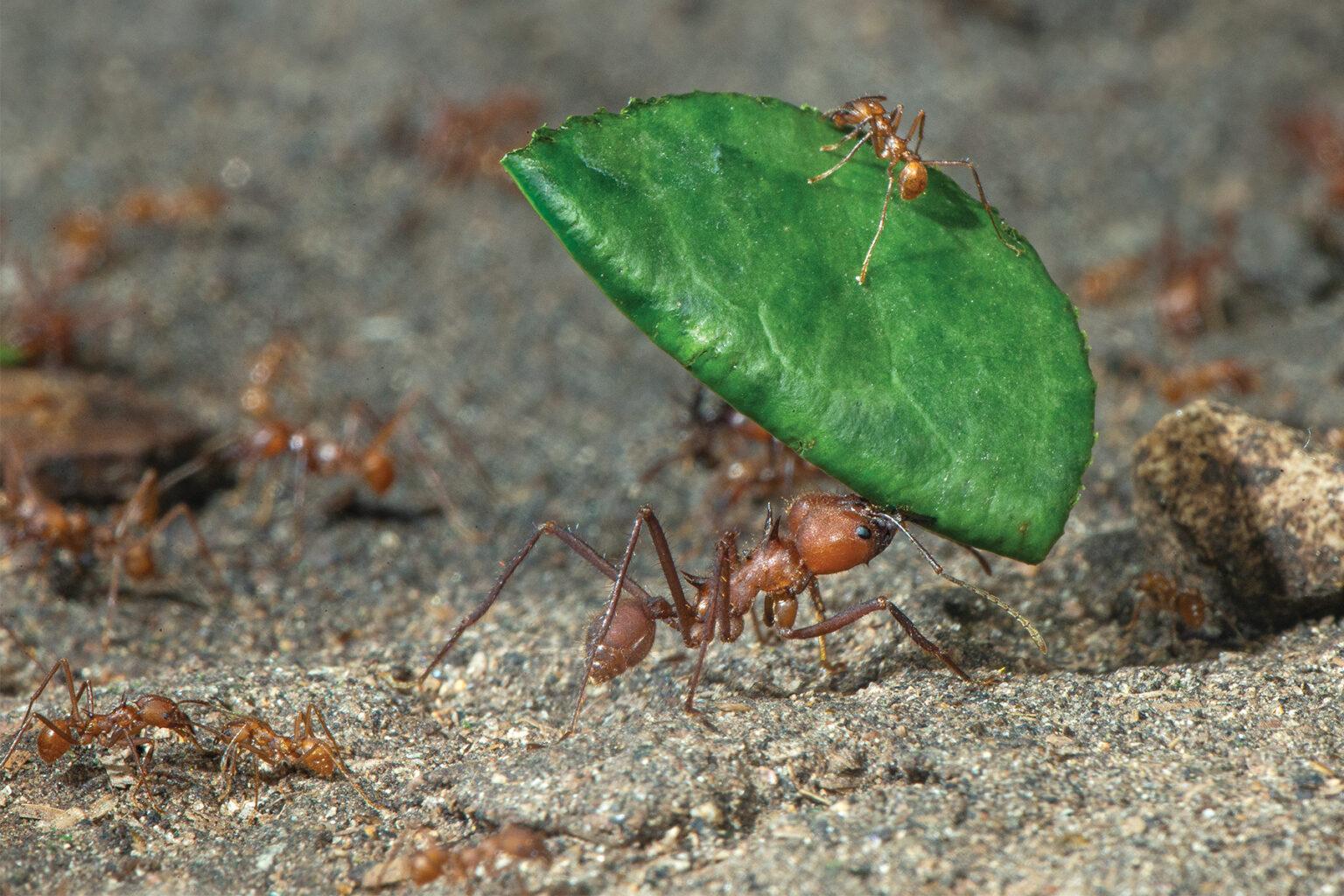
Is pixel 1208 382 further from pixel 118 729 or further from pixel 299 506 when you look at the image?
pixel 118 729

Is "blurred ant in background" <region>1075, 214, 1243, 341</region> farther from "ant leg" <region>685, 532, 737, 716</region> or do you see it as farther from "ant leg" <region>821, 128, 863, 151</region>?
"ant leg" <region>685, 532, 737, 716</region>

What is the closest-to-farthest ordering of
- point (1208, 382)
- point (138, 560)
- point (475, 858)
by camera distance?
1. point (475, 858)
2. point (138, 560)
3. point (1208, 382)

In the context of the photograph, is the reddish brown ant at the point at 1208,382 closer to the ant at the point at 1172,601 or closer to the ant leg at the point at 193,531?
the ant at the point at 1172,601

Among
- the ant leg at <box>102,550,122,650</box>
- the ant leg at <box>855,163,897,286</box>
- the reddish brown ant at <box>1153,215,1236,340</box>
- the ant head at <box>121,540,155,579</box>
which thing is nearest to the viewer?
the ant leg at <box>855,163,897,286</box>

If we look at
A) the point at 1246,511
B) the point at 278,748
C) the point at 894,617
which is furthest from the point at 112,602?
the point at 1246,511

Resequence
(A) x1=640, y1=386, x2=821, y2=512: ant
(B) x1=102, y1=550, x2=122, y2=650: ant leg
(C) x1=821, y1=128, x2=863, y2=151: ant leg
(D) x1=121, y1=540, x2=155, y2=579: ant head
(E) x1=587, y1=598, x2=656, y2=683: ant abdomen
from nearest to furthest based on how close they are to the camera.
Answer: (C) x1=821, y1=128, x2=863, y2=151: ant leg → (E) x1=587, y1=598, x2=656, y2=683: ant abdomen → (B) x1=102, y1=550, x2=122, y2=650: ant leg → (D) x1=121, y1=540, x2=155, y2=579: ant head → (A) x1=640, y1=386, x2=821, y2=512: ant

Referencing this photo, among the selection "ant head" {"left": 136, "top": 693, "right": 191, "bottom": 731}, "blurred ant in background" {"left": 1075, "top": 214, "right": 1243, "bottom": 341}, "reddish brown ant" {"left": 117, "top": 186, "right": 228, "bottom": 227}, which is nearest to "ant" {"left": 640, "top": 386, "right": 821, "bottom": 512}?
"ant head" {"left": 136, "top": 693, "right": 191, "bottom": 731}

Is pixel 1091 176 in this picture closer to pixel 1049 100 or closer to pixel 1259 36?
pixel 1049 100
